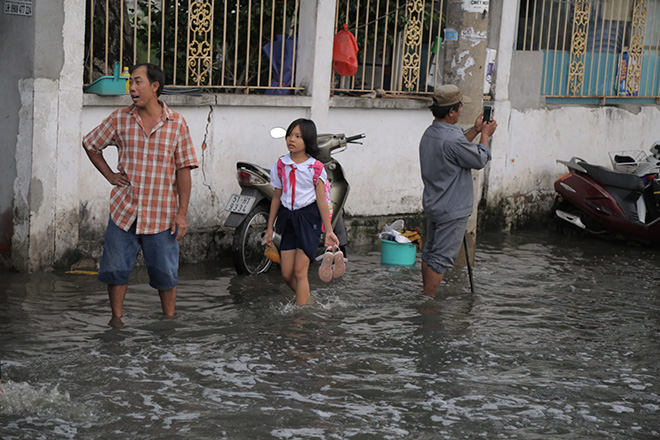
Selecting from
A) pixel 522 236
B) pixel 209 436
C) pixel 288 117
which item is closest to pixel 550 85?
pixel 522 236

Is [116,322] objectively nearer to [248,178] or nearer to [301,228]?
[301,228]

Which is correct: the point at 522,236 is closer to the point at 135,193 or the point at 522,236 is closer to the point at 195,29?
the point at 195,29

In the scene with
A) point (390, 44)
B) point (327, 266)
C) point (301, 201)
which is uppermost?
point (390, 44)

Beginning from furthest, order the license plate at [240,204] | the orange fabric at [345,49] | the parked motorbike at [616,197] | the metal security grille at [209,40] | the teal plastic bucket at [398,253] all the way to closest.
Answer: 1. the parked motorbike at [616,197]
2. the orange fabric at [345,49]
3. the teal plastic bucket at [398,253]
4. the metal security grille at [209,40]
5. the license plate at [240,204]

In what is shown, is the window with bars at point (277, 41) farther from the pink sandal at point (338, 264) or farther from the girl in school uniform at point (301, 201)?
the pink sandal at point (338, 264)

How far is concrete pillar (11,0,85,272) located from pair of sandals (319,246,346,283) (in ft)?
7.40

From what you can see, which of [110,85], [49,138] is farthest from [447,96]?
[49,138]

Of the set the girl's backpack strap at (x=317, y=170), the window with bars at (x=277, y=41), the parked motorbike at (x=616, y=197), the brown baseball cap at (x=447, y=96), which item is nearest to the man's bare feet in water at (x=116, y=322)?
the girl's backpack strap at (x=317, y=170)

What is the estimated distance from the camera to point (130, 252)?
19.2ft

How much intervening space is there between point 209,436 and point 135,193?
6.43ft

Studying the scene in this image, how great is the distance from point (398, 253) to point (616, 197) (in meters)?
3.16

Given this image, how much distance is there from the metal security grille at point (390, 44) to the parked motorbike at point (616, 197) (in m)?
1.97

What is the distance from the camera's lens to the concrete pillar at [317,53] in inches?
347

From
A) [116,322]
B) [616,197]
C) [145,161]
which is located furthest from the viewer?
[616,197]
